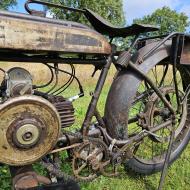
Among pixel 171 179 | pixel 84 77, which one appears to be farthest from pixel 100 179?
pixel 84 77

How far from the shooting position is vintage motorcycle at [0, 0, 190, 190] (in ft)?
7.01

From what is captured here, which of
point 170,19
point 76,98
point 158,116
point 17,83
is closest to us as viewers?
point 17,83

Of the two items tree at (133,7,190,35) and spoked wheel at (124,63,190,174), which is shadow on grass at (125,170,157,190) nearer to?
spoked wheel at (124,63,190,174)

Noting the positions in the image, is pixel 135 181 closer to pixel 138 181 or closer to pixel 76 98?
pixel 138 181

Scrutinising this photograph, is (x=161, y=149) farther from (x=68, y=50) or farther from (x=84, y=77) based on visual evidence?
(x=84, y=77)

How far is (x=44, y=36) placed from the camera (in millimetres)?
2129

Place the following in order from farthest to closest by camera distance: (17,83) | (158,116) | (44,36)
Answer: (158,116) → (17,83) → (44,36)

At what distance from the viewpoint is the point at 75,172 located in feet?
8.36

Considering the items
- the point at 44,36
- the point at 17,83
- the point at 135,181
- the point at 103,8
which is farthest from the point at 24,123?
the point at 103,8

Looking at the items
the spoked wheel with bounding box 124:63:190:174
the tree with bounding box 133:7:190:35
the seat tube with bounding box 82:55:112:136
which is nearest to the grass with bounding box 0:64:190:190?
the spoked wheel with bounding box 124:63:190:174

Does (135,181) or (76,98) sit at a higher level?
(76,98)

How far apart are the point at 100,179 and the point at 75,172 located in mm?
842

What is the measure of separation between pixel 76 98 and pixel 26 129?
62 centimetres

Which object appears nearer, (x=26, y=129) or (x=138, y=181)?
(x=26, y=129)
